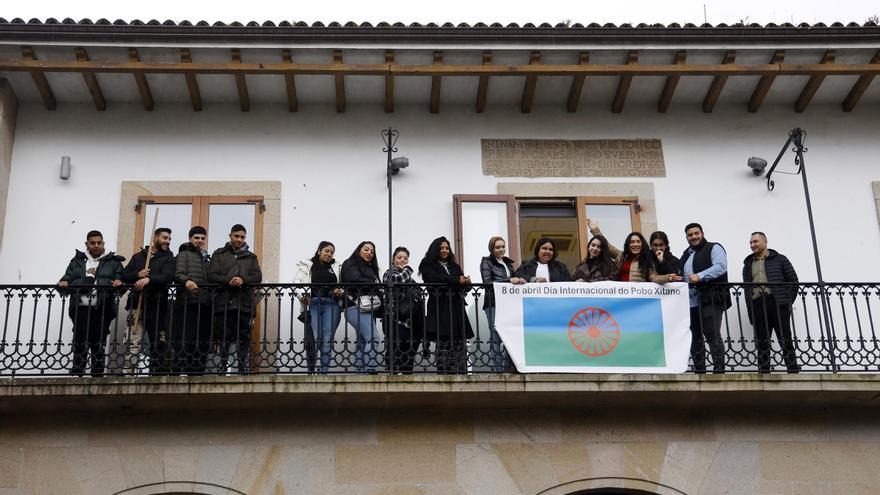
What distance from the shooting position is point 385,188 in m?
13.4

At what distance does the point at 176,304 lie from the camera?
38.3 ft

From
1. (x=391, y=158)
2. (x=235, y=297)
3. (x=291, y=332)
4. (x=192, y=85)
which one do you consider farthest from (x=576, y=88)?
(x=235, y=297)

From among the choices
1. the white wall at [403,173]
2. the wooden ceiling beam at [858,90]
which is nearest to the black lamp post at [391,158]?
the white wall at [403,173]

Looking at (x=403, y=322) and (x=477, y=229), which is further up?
(x=477, y=229)

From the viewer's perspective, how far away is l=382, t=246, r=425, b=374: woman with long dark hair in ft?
37.9

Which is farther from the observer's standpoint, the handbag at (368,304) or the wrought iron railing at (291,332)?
the handbag at (368,304)

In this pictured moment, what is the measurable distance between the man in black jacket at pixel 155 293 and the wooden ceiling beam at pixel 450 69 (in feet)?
6.83

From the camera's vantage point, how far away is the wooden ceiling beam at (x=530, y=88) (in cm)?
1312

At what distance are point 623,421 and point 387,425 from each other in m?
2.32

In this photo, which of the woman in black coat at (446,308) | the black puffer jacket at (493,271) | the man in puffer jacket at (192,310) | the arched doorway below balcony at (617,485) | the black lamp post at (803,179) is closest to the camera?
the arched doorway below balcony at (617,485)

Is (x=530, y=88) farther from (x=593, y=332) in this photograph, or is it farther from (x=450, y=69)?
(x=593, y=332)

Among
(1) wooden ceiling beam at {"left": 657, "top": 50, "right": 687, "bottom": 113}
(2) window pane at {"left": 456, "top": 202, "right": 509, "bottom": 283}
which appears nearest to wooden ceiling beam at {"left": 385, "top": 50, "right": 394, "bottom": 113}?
(2) window pane at {"left": 456, "top": 202, "right": 509, "bottom": 283}

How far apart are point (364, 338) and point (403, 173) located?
8.26ft

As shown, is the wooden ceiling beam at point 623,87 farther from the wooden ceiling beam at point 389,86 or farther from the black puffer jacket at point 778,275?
the wooden ceiling beam at point 389,86
